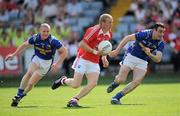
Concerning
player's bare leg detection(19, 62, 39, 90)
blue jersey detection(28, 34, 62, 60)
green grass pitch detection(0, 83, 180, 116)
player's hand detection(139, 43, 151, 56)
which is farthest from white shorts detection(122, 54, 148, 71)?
player's bare leg detection(19, 62, 39, 90)

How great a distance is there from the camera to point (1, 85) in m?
24.7

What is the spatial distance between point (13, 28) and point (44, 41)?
1343cm

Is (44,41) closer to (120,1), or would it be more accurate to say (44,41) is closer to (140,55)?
(140,55)

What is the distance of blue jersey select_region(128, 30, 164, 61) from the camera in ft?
54.9

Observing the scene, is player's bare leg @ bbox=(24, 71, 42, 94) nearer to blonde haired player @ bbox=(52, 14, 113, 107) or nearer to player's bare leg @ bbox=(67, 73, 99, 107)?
blonde haired player @ bbox=(52, 14, 113, 107)

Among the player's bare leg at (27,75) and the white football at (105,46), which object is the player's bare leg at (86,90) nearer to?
the white football at (105,46)

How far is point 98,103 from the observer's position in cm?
1683

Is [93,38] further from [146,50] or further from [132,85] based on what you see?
[132,85]

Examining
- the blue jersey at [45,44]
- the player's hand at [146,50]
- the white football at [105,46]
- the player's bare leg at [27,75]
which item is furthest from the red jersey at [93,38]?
the player's bare leg at [27,75]

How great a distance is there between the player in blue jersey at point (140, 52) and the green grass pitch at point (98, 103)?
1.56 ft

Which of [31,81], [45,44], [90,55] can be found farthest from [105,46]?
[31,81]

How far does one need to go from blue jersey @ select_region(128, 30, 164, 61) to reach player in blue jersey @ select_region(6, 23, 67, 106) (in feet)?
6.17

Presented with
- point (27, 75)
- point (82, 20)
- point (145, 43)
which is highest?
point (145, 43)

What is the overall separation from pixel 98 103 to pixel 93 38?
182 cm
